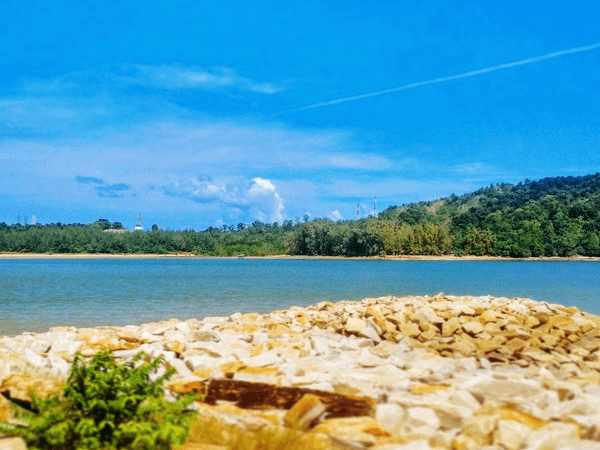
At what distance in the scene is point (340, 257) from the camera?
10475cm

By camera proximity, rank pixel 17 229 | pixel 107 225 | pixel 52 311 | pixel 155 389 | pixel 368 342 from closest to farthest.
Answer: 1. pixel 155 389
2. pixel 368 342
3. pixel 52 311
4. pixel 17 229
5. pixel 107 225

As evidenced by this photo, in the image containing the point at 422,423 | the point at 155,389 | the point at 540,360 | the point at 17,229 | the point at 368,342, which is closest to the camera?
the point at 422,423

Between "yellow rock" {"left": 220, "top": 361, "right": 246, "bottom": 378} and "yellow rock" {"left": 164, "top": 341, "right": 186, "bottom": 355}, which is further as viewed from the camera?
"yellow rock" {"left": 164, "top": 341, "right": 186, "bottom": 355}

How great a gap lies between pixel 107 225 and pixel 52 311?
181453mm

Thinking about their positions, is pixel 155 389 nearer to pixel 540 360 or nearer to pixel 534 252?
pixel 540 360

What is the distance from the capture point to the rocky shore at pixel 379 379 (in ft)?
12.7

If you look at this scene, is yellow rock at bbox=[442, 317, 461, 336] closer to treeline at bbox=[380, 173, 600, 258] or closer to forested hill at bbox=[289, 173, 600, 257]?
forested hill at bbox=[289, 173, 600, 257]

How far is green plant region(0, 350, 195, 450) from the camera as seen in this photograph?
375 cm

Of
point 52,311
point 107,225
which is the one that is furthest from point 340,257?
point 107,225

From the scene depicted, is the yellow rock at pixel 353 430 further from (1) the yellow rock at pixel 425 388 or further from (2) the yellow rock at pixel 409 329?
(2) the yellow rock at pixel 409 329

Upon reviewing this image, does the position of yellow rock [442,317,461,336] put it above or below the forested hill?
below

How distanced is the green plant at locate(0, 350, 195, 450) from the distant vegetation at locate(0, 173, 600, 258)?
324 ft

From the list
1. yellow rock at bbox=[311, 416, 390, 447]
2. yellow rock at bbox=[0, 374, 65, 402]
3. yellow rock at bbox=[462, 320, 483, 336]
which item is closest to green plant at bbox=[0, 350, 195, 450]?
yellow rock at bbox=[0, 374, 65, 402]

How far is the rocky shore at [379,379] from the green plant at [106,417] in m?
0.21
